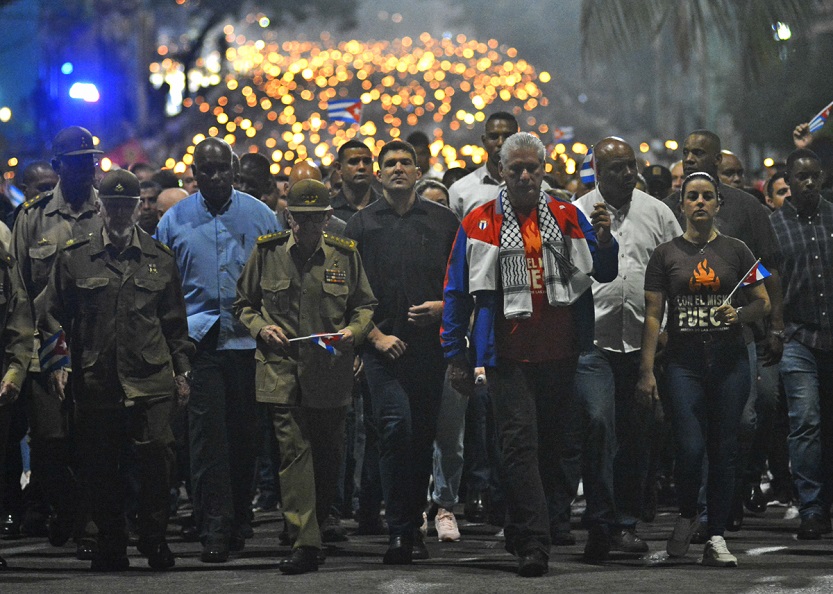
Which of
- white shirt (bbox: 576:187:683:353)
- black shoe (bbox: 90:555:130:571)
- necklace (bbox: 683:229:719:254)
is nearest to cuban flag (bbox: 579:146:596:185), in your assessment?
white shirt (bbox: 576:187:683:353)

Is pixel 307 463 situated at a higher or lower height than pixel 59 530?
higher

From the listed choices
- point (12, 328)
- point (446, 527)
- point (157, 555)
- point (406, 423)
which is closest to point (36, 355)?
point (12, 328)

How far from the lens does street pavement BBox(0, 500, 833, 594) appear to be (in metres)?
10.3

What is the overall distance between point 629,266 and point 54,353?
3.74 metres

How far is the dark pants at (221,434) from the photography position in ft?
39.1

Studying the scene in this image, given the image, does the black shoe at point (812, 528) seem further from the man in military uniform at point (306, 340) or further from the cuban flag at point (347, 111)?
the cuban flag at point (347, 111)

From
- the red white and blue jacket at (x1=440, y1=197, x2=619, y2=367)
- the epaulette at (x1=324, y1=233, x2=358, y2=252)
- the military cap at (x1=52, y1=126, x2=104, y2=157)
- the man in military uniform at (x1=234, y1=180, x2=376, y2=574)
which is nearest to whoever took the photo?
the red white and blue jacket at (x1=440, y1=197, x2=619, y2=367)

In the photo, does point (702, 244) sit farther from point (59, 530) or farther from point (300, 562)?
point (59, 530)

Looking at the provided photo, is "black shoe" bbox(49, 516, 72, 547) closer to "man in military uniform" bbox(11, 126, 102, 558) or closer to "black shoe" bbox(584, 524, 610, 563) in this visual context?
"man in military uniform" bbox(11, 126, 102, 558)

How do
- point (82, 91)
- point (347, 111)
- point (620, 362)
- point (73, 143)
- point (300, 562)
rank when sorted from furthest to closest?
point (82, 91)
point (347, 111)
point (73, 143)
point (620, 362)
point (300, 562)

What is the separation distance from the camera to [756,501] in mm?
A: 14523

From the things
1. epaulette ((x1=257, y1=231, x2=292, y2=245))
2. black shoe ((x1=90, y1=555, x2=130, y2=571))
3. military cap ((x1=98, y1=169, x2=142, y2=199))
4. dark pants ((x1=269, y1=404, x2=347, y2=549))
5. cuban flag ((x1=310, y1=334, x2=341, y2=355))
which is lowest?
black shoe ((x1=90, y1=555, x2=130, y2=571))

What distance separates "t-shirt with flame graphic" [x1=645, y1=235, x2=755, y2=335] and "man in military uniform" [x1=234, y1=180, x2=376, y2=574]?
1801 millimetres

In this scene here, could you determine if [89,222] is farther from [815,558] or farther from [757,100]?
[757,100]
